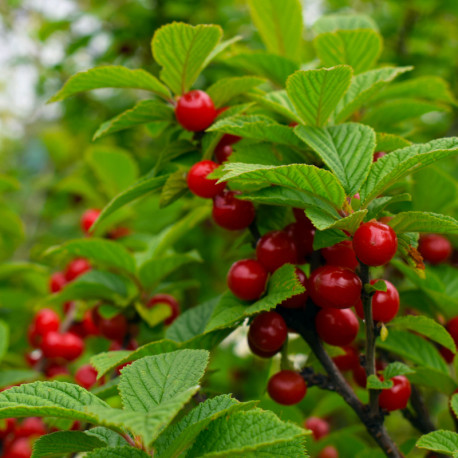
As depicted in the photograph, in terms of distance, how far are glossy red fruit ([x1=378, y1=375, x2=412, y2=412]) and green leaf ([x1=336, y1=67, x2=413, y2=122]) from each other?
59cm

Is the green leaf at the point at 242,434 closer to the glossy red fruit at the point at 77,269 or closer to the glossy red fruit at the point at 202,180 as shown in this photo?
the glossy red fruit at the point at 202,180

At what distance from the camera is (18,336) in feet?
8.87

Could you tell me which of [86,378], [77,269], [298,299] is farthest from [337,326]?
[77,269]

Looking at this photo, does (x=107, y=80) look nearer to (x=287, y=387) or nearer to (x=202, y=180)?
(x=202, y=180)

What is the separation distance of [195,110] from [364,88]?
385 millimetres

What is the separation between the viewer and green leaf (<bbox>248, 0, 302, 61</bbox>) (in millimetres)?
1482

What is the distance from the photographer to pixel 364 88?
1.17 metres

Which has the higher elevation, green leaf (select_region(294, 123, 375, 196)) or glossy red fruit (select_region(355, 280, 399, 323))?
green leaf (select_region(294, 123, 375, 196))

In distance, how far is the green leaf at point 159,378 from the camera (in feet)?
2.50

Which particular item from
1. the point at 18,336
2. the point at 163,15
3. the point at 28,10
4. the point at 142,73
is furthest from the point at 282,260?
the point at 28,10

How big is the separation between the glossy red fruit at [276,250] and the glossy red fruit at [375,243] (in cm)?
22

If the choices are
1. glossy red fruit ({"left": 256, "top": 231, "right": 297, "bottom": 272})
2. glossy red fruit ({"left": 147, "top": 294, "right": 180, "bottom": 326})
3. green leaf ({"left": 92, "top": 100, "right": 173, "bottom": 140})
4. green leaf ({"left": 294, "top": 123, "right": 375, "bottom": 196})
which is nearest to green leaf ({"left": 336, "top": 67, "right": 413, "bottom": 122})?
green leaf ({"left": 294, "top": 123, "right": 375, "bottom": 196})

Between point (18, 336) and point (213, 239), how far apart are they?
1.23m

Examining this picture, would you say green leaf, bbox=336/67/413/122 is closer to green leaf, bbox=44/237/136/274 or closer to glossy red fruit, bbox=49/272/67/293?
green leaf, bbox=44/237/136/274
